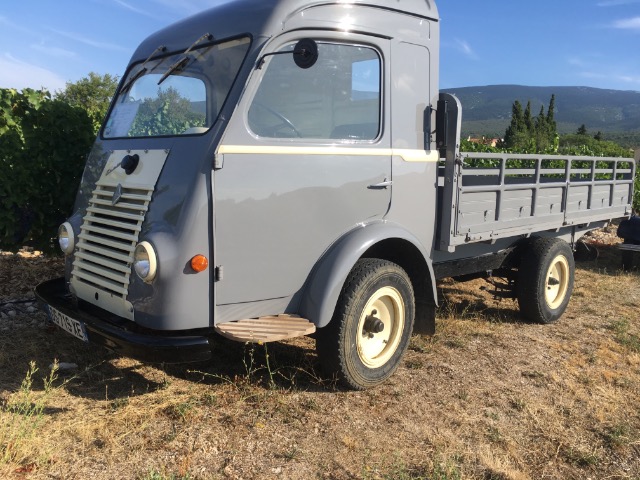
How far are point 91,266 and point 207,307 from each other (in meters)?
0.93

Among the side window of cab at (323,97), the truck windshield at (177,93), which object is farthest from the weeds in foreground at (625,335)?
the truck windshield at (177,93)

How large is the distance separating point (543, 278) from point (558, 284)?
57 centimetres

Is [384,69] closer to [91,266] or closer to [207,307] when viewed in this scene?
[207,307]

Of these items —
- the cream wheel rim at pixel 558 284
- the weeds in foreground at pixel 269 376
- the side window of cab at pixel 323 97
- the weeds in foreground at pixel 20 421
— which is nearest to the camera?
the weeds in foreground at pixel 20 421

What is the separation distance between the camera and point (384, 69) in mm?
3920

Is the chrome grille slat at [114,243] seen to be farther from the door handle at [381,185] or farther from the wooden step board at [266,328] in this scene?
the door handle at [381,185]

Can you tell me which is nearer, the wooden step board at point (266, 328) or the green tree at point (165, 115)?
the wooden step board at point (266, 328)

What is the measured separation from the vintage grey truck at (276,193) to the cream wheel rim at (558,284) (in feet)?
5.11

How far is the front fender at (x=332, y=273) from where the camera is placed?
350 cm

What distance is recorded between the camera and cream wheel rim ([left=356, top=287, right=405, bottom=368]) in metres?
3.89

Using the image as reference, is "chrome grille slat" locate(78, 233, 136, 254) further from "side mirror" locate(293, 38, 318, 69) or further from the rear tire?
the rear tire

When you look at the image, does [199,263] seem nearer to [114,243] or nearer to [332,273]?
[114,243]

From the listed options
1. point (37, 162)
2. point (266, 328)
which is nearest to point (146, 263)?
point (266, 328)

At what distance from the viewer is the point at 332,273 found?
3.53 metres
